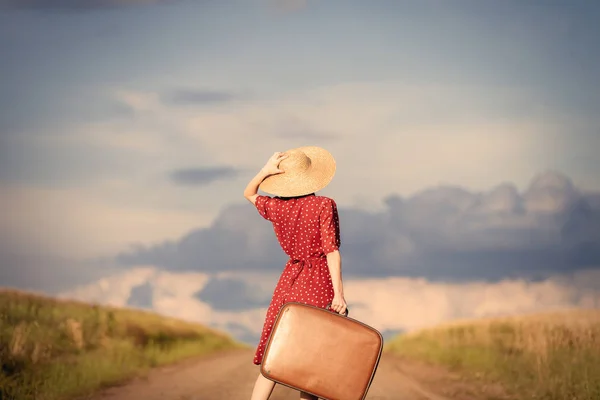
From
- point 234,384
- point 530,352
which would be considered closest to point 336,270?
point 234,384

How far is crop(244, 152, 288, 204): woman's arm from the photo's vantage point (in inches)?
235

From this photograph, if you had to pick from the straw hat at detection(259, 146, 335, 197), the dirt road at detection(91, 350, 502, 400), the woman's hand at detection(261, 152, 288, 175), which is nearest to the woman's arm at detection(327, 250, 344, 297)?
the straw hat at detection(259, 146, 335, 197)

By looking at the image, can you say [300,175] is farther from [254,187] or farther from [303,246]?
[303,246]

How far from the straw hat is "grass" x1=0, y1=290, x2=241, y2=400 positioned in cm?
380

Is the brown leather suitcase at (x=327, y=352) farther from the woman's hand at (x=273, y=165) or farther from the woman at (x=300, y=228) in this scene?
the woman's hand at (x=273, y=165)

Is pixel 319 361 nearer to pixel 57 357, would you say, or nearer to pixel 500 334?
pixel 57 357

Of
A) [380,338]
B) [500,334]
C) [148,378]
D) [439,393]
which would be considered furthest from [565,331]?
[380,338]

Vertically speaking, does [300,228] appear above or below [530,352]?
above

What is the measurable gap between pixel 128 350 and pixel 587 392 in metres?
6.43

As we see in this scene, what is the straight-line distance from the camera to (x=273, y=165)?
19.6ft

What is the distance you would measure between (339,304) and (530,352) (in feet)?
22.0

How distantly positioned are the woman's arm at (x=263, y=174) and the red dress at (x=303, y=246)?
0.11 metres

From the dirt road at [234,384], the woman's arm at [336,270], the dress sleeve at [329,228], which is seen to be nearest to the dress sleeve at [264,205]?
the dress sleeve at [329,228]

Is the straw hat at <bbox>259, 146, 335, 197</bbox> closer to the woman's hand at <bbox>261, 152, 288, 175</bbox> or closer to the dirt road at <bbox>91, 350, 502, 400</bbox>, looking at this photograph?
the woman's hand at <bbox>261, 152, 288, 175</bbox>
